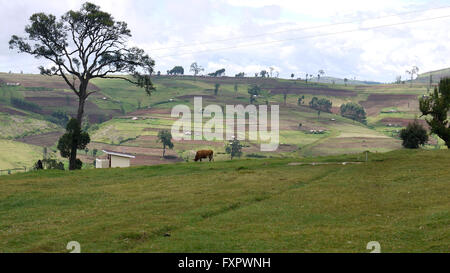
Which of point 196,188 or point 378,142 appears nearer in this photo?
point 196,188

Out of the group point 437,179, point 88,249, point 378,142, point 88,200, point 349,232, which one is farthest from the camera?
point 378,142

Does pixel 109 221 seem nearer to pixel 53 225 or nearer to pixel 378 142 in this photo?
pixel 53 225

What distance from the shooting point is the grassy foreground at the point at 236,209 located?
2028 centimetres

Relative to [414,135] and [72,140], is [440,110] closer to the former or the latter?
[414,135]

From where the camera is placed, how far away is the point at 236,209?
2891 centimetres

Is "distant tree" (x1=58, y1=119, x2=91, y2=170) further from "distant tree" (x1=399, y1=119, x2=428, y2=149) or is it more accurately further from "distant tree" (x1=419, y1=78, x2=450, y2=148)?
"distant tree" (x1=419, y1=78, x2=450, y2=148)

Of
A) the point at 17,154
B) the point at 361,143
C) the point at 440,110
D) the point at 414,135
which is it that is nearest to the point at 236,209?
the point at 440,110

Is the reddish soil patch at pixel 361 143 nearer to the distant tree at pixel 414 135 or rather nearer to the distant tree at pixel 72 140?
the distant tree at pixel 414 135

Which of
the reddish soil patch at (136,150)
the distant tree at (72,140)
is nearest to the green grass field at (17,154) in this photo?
the reddish soil patch at (136,150)

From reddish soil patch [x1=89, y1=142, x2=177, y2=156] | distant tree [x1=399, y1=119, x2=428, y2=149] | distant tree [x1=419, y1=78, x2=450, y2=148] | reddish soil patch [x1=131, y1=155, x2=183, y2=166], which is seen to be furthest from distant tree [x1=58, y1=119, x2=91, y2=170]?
reddish soil patch [x1=89, y1=142, x2=177, y2=156]

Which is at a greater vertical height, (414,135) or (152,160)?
(414,135)

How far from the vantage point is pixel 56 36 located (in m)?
63.6
